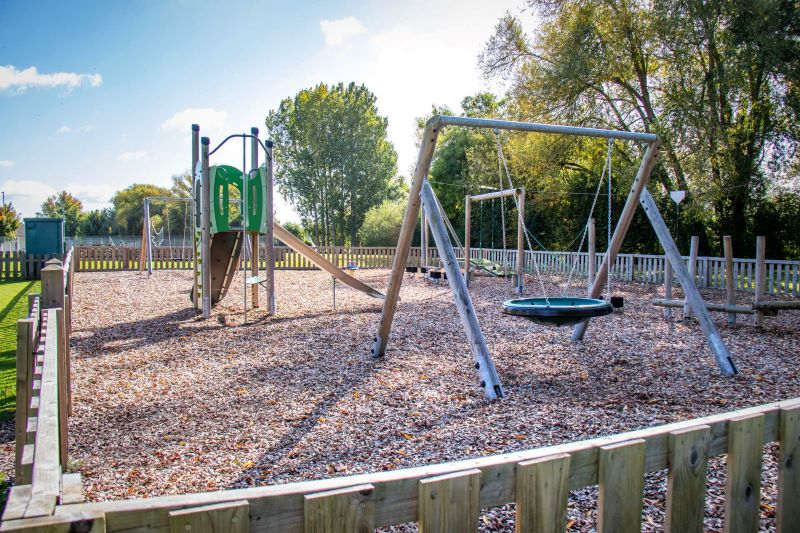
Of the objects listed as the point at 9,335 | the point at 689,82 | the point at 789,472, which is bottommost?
the point at 9,335

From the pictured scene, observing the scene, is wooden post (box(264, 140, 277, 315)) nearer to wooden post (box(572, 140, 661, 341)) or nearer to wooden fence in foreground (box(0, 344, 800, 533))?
wooden post (box(572, 140, 661, 341))

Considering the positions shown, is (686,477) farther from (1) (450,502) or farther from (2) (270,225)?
(2) (270,225)

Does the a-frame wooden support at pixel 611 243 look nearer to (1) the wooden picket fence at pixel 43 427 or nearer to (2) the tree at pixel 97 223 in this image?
(1) the wooden picket fence at pixel 43 427

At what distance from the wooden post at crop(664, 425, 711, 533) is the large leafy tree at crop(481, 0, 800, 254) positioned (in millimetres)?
14159

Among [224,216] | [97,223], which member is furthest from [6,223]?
[97,223]

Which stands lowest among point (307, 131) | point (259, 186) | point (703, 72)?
point (259, 186)

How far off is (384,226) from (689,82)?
18949 millimetres

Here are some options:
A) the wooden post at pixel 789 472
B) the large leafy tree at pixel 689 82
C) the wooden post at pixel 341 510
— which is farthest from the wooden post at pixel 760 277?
the wooden post at pixel 341 510

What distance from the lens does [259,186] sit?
912 cm

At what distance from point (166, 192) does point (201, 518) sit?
79.1 metres

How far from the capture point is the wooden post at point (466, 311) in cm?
452

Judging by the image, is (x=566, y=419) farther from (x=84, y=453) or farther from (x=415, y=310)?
(x=415, y=310)

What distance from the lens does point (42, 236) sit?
59.3ft

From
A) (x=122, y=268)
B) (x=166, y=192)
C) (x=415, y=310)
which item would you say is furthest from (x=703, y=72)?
(x=166, y=192)
